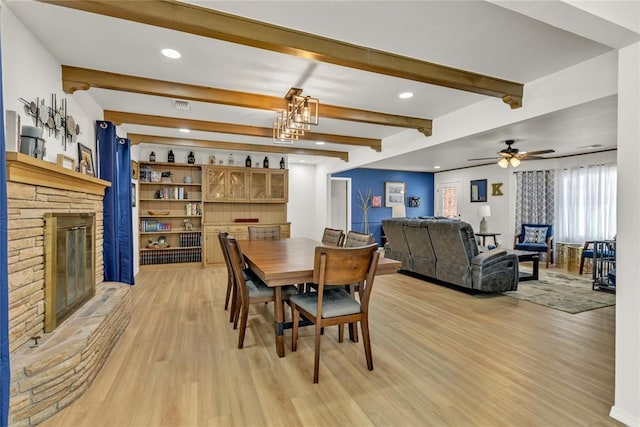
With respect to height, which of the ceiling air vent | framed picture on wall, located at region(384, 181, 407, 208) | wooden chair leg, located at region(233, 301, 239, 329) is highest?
the ceiling air vent

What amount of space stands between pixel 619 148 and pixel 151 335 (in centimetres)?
375

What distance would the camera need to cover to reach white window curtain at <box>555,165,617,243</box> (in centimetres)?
586

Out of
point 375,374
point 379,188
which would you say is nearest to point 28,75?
point 375,374

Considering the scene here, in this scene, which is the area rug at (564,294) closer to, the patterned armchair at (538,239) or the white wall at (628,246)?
the patterned armchair at (538,239)

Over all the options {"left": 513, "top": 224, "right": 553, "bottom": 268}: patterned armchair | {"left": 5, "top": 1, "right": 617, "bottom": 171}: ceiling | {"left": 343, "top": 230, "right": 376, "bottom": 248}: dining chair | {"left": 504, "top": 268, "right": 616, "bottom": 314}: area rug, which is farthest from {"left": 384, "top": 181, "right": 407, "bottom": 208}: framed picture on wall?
{"left": 343, "top": 230, "right": 376, "bottom": 248}: dining chair

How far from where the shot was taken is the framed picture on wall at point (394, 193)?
9.16 m

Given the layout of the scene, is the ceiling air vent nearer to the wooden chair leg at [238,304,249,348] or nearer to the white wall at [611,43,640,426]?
the wooden chair leg at [238,304,249,348]

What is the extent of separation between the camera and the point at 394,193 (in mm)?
9258

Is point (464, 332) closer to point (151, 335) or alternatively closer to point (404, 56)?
point (404, 56)

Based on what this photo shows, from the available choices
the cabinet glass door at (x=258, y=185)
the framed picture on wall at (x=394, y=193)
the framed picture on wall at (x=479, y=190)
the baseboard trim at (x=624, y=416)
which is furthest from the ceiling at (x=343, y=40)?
the framed picture on wall at (x=394, y=193)

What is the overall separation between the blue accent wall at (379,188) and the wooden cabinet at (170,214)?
3835mm

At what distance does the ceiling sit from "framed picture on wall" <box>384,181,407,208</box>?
4941 millimetres

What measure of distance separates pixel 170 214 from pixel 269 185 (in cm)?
211

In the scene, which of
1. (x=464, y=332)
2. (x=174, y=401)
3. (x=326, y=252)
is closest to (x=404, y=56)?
(x=326, y=252)
